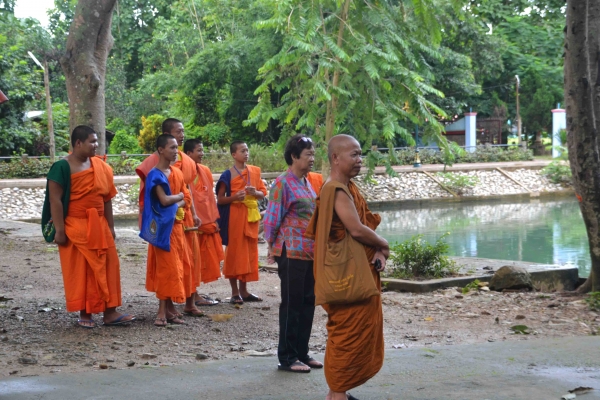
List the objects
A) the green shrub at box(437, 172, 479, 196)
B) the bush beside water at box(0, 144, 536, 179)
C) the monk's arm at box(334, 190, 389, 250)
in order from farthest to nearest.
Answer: the green shrub at box(437, 172, 479, 196)
the bush beside water at box(0, 144, 536, 179)
the monk's arm at box(334, 190, 389, 250)

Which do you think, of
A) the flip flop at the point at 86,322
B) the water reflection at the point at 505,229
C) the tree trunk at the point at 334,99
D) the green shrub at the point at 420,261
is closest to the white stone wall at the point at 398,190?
the water reflection at the point at 505,229

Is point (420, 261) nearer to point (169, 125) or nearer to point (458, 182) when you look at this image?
point (169, 125)

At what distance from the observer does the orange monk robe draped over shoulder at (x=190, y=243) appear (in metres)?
6.89

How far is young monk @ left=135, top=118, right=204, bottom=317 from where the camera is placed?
6.84m

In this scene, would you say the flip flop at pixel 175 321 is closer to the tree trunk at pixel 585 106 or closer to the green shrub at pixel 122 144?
the tree trunk at pixel 585 106

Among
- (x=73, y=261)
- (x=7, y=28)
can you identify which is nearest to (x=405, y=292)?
Result: (x=73, y=261)


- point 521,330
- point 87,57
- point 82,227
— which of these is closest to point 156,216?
point 82,227

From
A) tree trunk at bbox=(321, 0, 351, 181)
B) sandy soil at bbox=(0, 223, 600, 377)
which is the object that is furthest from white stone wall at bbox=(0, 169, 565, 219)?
sandy soil at bbox=(0, 223, 600, 377)

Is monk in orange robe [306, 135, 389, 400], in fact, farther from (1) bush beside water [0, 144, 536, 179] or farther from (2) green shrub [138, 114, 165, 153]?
(2) green shrub [138, 114, 165, 153]

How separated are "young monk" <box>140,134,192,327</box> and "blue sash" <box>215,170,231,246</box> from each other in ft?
4.06

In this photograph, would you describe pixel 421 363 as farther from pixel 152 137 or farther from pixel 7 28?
pixel 7 28

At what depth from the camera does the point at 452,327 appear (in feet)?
22.5

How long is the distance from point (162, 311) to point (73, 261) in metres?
0.89

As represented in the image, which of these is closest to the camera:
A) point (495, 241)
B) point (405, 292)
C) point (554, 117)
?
point (405, 292)
